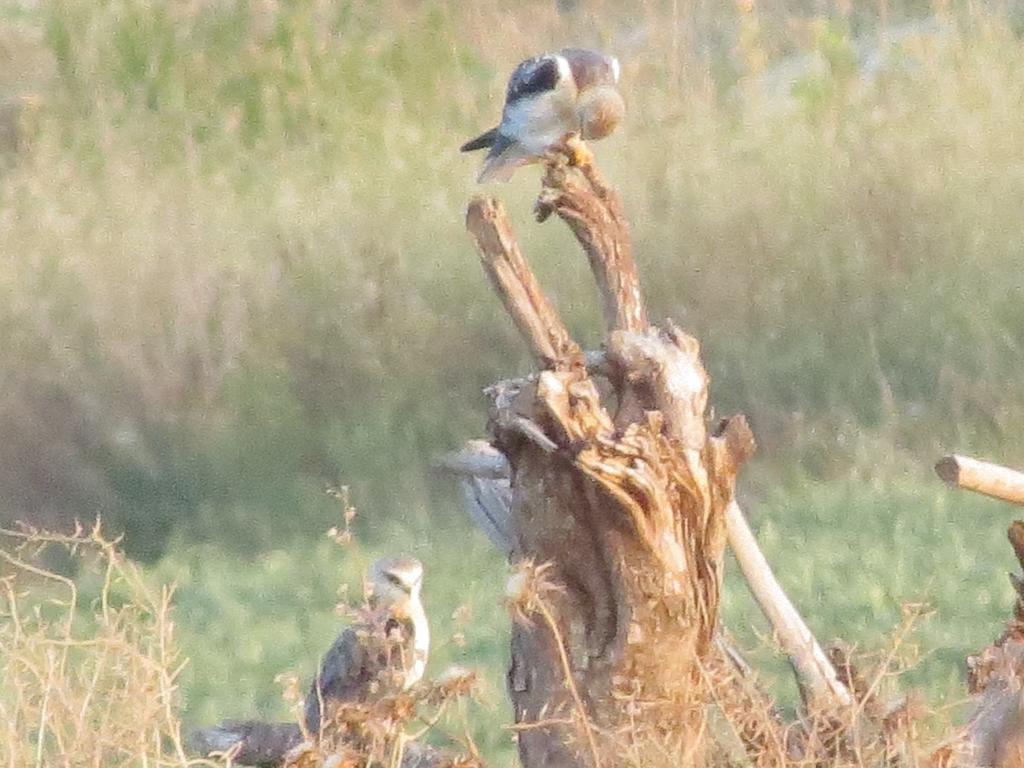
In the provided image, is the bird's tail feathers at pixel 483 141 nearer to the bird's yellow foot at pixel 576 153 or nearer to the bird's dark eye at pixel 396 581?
the bird's yellow foot at pixel 576 153

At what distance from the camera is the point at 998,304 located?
29.6 ft

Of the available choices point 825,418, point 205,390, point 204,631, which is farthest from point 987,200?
point 204,631

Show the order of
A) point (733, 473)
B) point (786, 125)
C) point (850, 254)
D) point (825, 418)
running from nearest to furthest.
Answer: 1. point (733, 473)
2. point (825, 418)
3. point (850, 254)
4. point (786, 125)

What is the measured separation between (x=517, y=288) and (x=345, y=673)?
1.26 m

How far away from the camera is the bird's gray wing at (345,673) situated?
180 inches

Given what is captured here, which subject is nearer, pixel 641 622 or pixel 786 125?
pixel 641 622

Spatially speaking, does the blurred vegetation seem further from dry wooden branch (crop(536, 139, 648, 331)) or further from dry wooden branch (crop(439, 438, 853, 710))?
dry wooden branch (crop(536, 139, 648, 331))

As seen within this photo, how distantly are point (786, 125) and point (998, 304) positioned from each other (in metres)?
1.74

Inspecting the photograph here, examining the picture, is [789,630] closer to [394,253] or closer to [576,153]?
[576,153]

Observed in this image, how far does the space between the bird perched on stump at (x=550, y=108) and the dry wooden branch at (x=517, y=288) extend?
70.8 inches

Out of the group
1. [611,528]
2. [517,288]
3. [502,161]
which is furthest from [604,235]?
[502,161]

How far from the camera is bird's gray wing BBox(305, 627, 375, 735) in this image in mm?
4566

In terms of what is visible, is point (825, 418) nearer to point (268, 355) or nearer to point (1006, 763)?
point (268, 355)

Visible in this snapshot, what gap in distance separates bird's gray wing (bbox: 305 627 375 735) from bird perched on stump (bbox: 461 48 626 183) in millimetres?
1436
